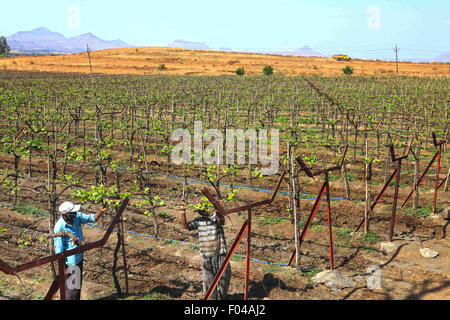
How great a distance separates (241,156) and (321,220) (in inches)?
225

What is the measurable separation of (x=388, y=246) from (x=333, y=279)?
→ 2.17m

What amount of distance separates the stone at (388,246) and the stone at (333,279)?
1.75 meters

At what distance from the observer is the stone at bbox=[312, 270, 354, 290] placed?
7.46m

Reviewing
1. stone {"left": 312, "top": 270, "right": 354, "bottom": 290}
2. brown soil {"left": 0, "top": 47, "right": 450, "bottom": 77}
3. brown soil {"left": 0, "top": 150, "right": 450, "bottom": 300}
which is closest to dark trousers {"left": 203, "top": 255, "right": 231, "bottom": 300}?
brown soil {"left": 0, "top": 150, "right": 450, "bottom": 300}

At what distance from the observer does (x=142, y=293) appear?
7.40 meters

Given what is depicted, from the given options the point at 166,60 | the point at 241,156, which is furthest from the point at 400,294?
the point at 166,60

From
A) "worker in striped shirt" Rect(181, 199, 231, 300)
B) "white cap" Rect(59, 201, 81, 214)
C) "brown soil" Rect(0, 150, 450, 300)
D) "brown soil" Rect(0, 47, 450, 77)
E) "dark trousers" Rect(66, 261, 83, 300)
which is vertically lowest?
"brown soil" Rect(0, 150, 450, 300)

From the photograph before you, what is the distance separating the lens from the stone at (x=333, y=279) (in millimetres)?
7461

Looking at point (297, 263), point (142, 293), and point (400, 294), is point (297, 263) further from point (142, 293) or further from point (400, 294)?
point (142, 293)

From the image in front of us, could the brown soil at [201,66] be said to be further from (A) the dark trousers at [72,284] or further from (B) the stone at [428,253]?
(A) the dark trousers at [72,284]

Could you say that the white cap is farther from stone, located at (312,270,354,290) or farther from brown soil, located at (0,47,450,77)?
brown soil, located at (0,47,450,77)

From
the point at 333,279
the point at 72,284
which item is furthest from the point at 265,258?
the point at 72,284

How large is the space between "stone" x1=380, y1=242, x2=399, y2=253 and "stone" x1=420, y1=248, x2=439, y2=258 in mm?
547

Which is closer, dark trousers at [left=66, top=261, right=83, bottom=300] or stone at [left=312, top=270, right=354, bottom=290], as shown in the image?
dark trousers at [left=66, top=261, right=83, bottom=300]
